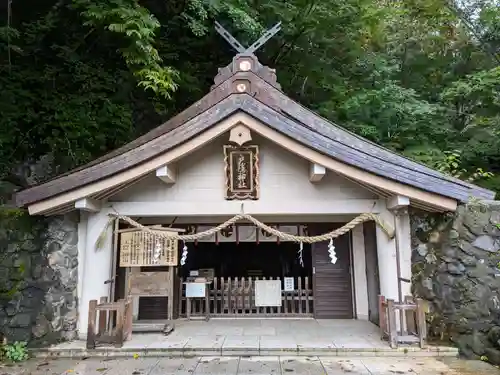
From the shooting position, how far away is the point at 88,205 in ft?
22.8

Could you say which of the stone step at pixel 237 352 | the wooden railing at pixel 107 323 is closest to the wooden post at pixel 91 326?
the wooden railing at pixel 107 323

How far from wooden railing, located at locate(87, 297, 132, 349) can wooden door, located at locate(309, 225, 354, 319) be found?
450cm

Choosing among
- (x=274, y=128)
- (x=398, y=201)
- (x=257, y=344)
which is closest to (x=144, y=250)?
(x=257, y=344)

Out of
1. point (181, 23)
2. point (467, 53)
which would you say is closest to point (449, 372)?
point (181, 23)

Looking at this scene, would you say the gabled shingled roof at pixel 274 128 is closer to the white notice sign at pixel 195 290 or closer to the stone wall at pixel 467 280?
the stone wall at pixel 467 280

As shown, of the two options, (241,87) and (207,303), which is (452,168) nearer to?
(241,87)

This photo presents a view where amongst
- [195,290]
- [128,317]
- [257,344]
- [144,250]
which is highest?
[144,250]

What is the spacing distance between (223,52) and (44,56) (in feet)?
19.0

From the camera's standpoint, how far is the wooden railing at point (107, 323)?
21.0ft

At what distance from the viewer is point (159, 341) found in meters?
6.88

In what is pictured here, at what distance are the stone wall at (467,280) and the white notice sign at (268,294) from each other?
130 inches

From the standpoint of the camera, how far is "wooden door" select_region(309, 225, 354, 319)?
29.6 ft

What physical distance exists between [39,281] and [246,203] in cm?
404

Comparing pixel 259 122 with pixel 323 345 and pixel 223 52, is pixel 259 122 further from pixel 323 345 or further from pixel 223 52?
pixel 223 52
